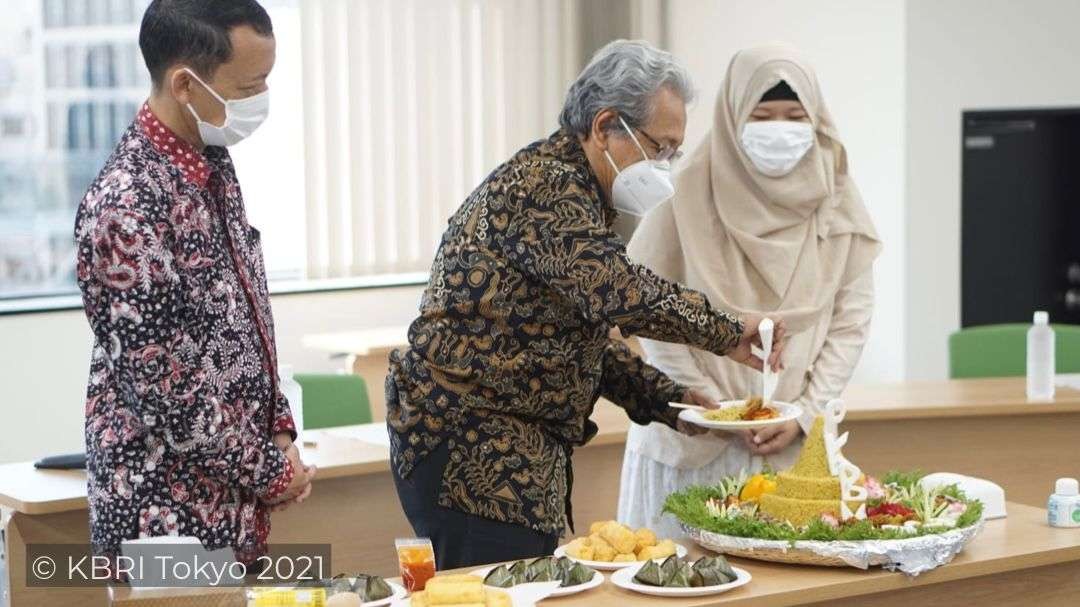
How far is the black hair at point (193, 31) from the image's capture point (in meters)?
1.97

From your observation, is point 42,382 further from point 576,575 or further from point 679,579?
point 679,579

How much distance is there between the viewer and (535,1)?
6344 millimetres

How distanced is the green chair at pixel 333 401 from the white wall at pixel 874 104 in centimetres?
258

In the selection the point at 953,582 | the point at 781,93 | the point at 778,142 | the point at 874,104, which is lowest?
the point at 953,582

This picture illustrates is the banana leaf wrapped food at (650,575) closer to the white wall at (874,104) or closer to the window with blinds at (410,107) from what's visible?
the white wall at (874,104)

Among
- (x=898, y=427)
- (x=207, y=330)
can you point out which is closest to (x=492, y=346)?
(x=207, y=330)

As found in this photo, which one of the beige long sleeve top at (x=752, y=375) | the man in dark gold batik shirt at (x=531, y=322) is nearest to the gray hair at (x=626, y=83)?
the man in dark gold batik shirt at (x=531, y=322)

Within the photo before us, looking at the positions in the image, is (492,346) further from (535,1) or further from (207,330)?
(535,1)

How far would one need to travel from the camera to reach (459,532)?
91.0 inches

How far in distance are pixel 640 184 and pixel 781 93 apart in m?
0.64

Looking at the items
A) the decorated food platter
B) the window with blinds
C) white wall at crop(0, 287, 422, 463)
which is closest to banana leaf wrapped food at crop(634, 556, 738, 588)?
the decorated food platter

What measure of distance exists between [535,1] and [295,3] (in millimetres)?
1142

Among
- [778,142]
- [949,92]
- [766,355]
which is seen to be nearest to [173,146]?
[766,355]

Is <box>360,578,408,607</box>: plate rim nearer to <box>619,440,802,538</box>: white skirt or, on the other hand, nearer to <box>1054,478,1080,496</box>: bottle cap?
<box>619,440,802,538</box>: white skirt
